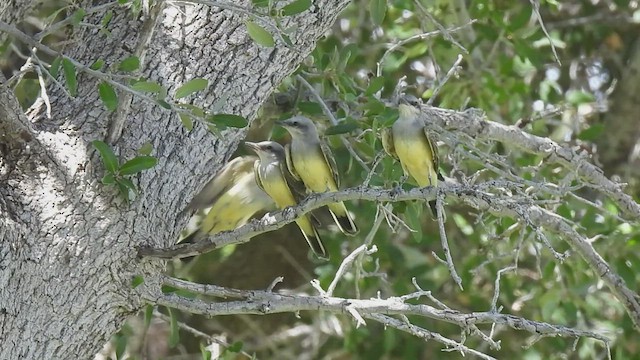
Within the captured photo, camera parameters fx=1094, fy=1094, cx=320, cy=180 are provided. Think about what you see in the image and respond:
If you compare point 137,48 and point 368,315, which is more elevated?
point 137,48

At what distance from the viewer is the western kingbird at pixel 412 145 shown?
181 inches

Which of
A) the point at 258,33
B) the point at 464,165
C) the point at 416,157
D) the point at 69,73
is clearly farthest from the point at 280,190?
the point at 69,73

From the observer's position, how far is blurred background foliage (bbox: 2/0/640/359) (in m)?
4.71

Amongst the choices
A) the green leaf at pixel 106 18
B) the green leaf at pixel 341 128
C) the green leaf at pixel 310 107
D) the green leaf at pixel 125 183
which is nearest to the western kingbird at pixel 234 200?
the green leaf at pixel 310 107

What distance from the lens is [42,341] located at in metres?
3.17

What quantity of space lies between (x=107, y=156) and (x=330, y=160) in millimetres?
1856

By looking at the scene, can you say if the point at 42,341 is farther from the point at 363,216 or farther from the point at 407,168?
the point at 363,216

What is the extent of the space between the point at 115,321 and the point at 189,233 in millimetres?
2418

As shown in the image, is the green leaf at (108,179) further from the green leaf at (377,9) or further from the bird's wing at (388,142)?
the bird's wing at (388,142)

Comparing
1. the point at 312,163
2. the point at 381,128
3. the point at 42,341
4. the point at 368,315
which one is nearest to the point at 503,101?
the point at 312,163

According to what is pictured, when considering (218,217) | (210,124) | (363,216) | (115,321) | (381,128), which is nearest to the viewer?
(210,124)

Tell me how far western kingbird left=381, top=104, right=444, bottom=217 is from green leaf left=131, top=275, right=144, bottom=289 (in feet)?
4.98

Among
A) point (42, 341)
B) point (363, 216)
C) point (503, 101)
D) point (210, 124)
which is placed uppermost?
point (210, 124)

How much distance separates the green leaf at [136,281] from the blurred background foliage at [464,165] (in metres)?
1.04
